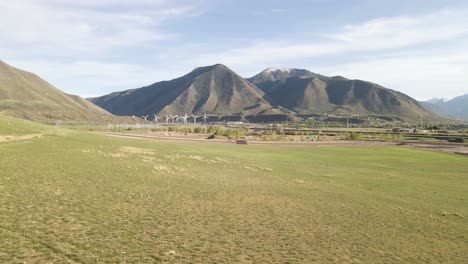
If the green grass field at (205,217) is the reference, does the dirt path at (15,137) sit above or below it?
above

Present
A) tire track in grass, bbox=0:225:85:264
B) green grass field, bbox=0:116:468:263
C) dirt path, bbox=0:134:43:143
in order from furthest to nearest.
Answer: dirt path, bbox=0:134:43:143 → green grass field, bbox=0:116:468:263 → tire track in grass, bbox=0:225:85:264

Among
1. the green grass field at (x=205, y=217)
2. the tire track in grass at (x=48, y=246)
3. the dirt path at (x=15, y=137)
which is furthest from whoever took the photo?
the dirt path at (x=15, y=137)

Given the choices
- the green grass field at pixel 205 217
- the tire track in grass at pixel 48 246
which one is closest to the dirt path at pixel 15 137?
the green grass field at pixel 205 217

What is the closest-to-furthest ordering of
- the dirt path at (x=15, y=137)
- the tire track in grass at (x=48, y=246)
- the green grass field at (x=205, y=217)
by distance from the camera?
1. the tire track in grass at (x=48, y=246)
2. the green grass field at (x=205, y=217)
3. the dirt path at (x=15, y=137)

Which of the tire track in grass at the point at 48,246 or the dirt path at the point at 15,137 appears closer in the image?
the tire track in grass at the point at 48,246

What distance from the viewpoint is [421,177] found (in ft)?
131

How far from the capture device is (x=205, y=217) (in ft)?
55.2

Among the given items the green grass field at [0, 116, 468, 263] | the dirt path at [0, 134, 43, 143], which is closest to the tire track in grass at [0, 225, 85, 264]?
the green grass field at [0, 116, 468, 263]

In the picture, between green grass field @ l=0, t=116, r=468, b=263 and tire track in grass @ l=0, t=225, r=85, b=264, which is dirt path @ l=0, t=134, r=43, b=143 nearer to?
green grass field @ l=0, t=116, r=468, b=263

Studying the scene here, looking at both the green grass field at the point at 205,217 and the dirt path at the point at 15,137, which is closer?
the green grass field at the point at 205,217

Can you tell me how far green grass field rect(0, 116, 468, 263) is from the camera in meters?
12.0

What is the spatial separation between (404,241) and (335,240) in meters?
3.54

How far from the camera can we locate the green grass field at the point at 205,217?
1205cm

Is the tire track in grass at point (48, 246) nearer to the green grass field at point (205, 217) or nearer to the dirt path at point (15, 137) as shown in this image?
the green grass field at point (205, 217)
